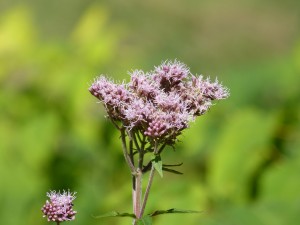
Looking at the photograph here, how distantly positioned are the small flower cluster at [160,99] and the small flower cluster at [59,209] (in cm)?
29

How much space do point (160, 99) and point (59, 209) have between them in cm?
42

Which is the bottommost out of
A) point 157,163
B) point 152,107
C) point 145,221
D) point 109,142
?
point 145,221

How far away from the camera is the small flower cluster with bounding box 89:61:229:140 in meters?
2.13

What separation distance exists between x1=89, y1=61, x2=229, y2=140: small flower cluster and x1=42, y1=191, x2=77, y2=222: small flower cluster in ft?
0.95

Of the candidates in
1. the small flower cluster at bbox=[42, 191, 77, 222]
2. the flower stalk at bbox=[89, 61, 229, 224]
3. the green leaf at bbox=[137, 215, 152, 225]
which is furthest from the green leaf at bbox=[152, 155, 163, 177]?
the small flower cluster at bbox=[42, 191, 77, 222]

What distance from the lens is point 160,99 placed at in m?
2.15

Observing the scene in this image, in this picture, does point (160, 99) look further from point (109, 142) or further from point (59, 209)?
point (109, 142)

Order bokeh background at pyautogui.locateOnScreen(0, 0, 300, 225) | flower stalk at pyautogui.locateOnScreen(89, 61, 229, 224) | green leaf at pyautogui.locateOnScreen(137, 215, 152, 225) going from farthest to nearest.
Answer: bokeh background at pyautogui.locateOnScreen(0, 0, 300, 225) → flower stalk at pyautogui.locateOnScreen(89, 61, 229, 224) → green leaf at pyautogui.locateOnScreen(137, 215, 152, 225)

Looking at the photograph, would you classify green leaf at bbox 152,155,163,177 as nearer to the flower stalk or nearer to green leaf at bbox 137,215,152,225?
the flower stalk

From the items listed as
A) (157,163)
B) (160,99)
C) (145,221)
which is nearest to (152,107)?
(160,99)

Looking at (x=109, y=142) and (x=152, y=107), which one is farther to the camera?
(x=109, y=142)

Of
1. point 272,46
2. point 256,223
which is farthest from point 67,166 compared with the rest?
point 272,46

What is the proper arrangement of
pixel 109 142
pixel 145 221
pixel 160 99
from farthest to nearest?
pixel 109 142
pixel 160 99
pixel 145 221

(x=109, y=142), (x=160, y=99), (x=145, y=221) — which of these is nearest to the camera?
(x=145, y=221)
